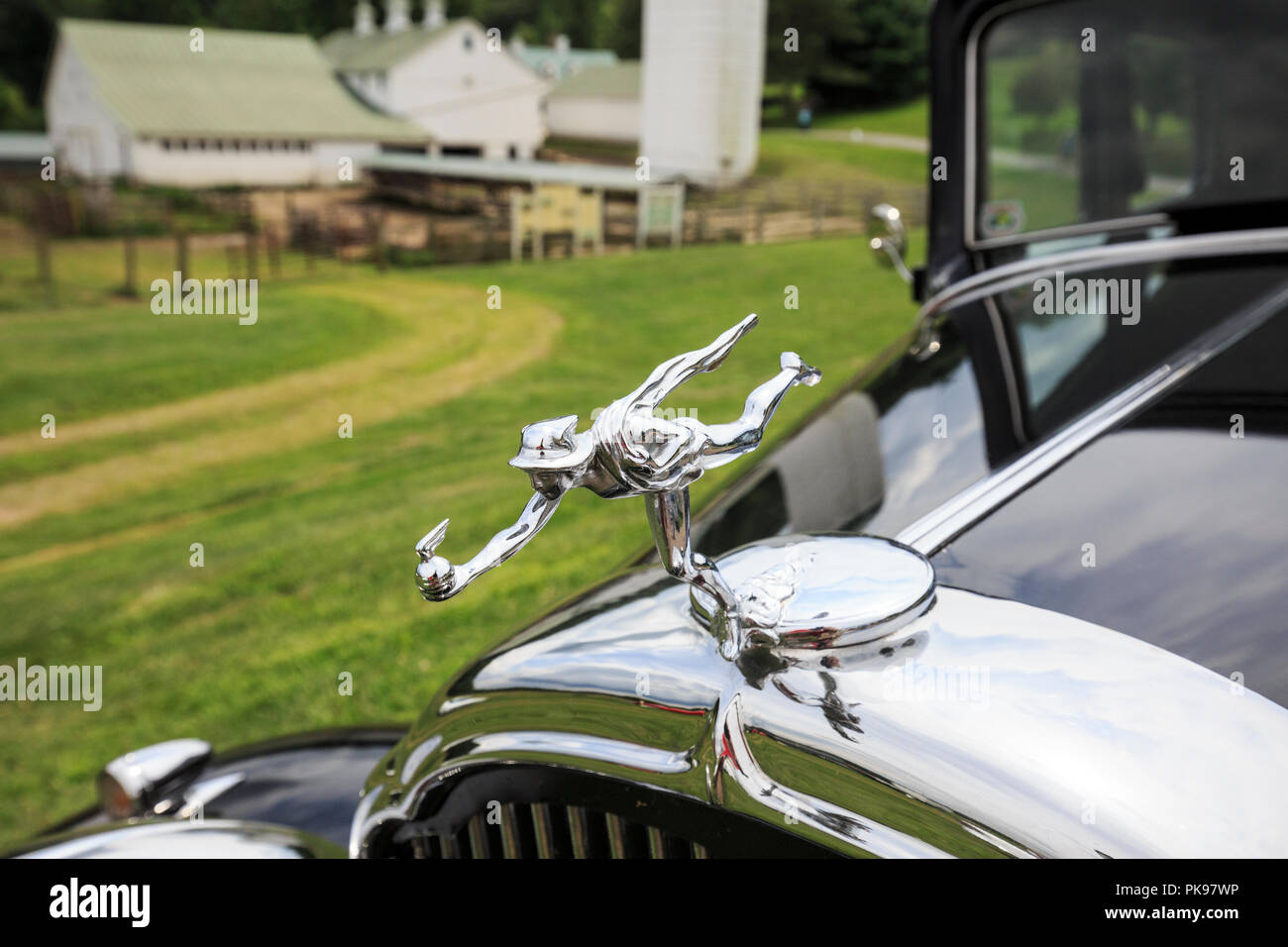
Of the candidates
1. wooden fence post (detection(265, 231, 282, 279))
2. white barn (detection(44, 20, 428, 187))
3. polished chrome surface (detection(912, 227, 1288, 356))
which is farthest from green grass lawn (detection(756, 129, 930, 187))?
polished chrome surface (detection(912, 227, 1288, 356))

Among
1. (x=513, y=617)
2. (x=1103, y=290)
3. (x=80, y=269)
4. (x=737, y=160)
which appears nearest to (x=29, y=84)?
(x=80, y=269)

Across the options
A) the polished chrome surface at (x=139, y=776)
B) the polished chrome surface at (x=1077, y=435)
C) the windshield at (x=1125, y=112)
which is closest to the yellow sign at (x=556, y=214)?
the windshield at (x=1125, y=112)

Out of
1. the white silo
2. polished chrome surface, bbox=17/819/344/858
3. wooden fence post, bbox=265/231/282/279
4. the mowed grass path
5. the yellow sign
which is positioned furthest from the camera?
the white silo

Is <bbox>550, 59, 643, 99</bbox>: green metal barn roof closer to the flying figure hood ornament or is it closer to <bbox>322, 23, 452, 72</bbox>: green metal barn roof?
<bbox>322, 23, 452, 72</bbox>: green metal barn roof

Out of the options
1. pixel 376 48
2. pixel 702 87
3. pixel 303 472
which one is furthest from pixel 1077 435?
pixel 376 48

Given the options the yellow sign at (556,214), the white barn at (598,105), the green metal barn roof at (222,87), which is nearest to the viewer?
the yellow sign at (556,214)

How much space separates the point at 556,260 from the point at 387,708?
14.3m

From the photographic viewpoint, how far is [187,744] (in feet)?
7.13

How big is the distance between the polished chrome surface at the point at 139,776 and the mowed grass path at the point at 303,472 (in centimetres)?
99

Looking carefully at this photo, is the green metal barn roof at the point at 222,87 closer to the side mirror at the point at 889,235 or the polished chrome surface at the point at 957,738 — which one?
the side mirror at the point at 889,235

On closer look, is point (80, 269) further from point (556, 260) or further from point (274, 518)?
point (274, 518)

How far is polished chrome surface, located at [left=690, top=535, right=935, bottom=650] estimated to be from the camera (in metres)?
1.08

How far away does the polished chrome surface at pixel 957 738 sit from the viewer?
95cm

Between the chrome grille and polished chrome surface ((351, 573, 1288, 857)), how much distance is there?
3.5 inches
